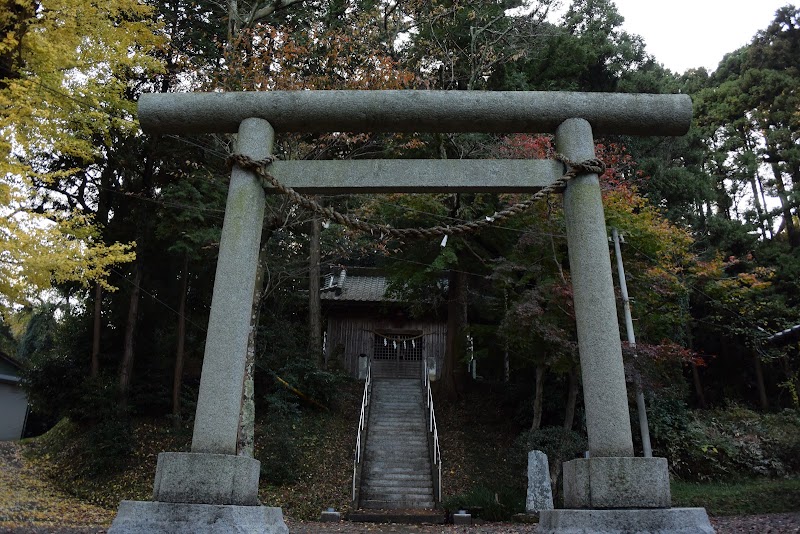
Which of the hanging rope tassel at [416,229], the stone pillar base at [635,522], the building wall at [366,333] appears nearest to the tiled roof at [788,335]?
the hanging rope tassel at [416,229]

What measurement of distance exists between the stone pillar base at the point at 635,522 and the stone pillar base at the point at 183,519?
239 cm

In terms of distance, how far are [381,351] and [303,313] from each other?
359 centimetres

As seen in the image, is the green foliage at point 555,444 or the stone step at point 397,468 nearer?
the green foliage at point 555,444

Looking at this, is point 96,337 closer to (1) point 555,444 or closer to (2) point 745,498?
(1) point 555,444

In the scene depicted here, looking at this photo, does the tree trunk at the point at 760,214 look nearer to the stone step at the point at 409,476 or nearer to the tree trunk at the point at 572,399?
the tree trunk at the point at 572,399

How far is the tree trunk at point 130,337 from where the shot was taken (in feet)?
51.0

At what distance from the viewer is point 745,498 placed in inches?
486

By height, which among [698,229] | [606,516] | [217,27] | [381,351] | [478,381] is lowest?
[606,516]

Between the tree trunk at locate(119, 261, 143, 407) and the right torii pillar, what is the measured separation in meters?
13.9

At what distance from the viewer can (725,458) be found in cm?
1460

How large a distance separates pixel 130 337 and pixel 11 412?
35.5ft

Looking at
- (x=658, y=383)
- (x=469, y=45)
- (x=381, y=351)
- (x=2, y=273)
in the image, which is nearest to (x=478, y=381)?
(x=381, y=351)

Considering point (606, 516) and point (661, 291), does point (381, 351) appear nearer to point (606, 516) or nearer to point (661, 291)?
point (661, 291)

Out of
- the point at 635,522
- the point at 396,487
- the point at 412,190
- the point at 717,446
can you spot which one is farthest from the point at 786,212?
the point at 635,522
